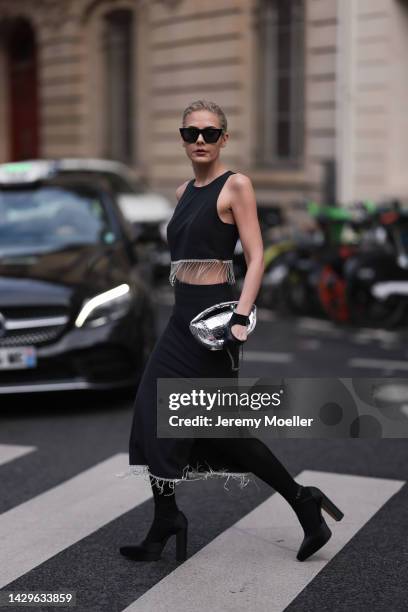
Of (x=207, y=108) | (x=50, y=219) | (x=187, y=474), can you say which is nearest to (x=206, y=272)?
(x=207, y=108)

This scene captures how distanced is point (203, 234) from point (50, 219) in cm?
455

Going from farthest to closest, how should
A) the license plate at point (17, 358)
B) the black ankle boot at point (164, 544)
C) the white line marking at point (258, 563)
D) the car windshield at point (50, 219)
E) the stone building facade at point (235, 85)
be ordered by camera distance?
1. the stone building facade at point (235, 85)
2. the car windshield at point (50, 219)
3. the license plate at point (17, 358)
4. the black ankle boot at point (164, 544)
5. the white line marking at point (258, 563)

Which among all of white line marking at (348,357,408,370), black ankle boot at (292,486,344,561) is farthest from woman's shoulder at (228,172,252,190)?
white line marking at (348,357,408,370)

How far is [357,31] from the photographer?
17.4m

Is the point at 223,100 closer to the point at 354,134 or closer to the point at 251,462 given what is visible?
the point at 354,134

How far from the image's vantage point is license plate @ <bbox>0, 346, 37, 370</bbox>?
7.31 meters

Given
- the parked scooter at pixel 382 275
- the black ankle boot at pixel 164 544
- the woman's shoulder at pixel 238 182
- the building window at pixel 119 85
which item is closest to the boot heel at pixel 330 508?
the black ankle boot at pixel 164 544

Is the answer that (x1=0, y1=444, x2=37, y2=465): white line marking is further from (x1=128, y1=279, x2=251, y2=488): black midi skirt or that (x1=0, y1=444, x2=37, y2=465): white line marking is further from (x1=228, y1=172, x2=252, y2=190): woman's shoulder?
(x1=228, y1=172, x2=252, y2=190): woman's shoulder

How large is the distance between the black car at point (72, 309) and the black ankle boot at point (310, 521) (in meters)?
3.03

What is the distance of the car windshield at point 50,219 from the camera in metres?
8.64

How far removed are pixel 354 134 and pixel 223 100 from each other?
365cm

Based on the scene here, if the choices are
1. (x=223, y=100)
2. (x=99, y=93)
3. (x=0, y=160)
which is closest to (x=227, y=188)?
(x=223, y=100)

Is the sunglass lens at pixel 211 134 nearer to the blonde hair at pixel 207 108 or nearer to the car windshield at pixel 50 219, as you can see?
the blonde hair at pixel 207 108

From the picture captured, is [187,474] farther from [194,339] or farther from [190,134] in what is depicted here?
[190,134]
